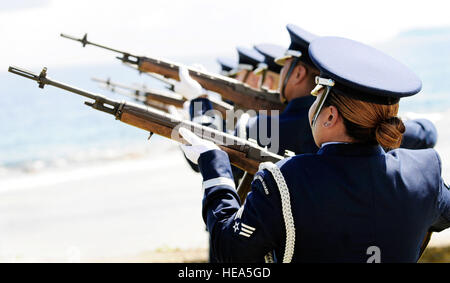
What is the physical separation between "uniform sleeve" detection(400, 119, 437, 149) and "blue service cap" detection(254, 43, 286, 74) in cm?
187

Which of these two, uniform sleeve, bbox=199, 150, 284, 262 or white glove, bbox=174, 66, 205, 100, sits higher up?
white glove, bbox=174, 66, 205, 100

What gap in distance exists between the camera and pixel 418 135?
352 centimetres

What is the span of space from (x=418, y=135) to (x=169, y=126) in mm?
1543

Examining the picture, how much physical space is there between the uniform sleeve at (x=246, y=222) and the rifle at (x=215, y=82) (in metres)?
2.45

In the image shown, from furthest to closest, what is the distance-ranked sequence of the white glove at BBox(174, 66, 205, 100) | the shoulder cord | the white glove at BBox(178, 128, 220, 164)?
the white glove at BBox(174, 66, 205, 100) < the white glove at BBox(178, 128, 220, 164) < the shoulder cord

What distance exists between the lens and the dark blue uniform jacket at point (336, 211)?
1923 millimetres

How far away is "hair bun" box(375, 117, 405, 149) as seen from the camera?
192 cm

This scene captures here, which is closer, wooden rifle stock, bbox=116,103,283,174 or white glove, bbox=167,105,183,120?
wooden rifle stock, bbox=116,103,283,174

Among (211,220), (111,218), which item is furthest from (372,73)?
(111,218)

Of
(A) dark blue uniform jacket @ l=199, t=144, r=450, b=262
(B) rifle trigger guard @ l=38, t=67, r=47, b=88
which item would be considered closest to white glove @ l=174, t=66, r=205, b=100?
(B) rifle trigger guard @ l=38, t=67, r=47, b=88

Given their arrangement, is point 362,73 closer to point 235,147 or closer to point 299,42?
point 235,147

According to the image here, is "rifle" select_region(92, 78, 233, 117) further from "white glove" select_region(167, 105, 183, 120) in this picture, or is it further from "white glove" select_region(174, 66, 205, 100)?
"white glove" select_region(167, 105, 183, 120)

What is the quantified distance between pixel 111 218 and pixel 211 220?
8181 mm
